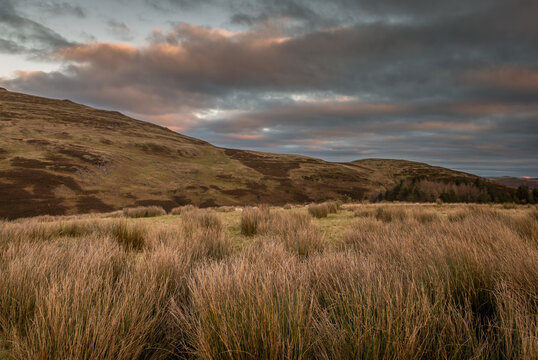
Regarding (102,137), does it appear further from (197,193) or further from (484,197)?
(484,197)

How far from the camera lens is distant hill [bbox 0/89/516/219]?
32.3 metres

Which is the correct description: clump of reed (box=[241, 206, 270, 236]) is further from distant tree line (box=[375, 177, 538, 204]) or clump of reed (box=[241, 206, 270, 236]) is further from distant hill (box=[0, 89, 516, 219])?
distant tree line (box=[375, 177, 538, 204])

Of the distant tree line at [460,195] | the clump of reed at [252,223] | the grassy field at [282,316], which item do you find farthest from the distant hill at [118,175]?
the grassy field at [282,316]

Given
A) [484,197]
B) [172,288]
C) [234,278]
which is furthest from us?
[484,197]

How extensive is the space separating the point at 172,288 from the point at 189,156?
248 feet

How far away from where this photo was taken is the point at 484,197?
46.9 meters

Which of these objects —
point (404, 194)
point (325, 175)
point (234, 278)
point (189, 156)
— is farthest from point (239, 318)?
point (189, 156)

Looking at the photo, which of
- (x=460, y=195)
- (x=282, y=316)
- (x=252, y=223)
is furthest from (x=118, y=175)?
(x=460, y=195)

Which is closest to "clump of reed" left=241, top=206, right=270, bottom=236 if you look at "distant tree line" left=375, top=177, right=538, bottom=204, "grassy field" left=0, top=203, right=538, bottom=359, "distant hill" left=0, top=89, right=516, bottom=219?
"grassy field" left=0, top=203, right=538, bottom=359

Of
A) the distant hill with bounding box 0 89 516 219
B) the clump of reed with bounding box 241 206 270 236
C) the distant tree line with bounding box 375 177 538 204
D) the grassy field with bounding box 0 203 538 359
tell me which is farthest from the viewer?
the distant tree line with bounding box 375 177 538 204

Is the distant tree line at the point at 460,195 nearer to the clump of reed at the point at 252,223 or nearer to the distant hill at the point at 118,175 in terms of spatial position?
the distant hill at the point at 118,175

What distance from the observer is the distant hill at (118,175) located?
3231 centimetres

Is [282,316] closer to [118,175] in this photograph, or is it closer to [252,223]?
[252,223]

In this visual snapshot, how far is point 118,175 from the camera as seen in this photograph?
4462 centimetres
